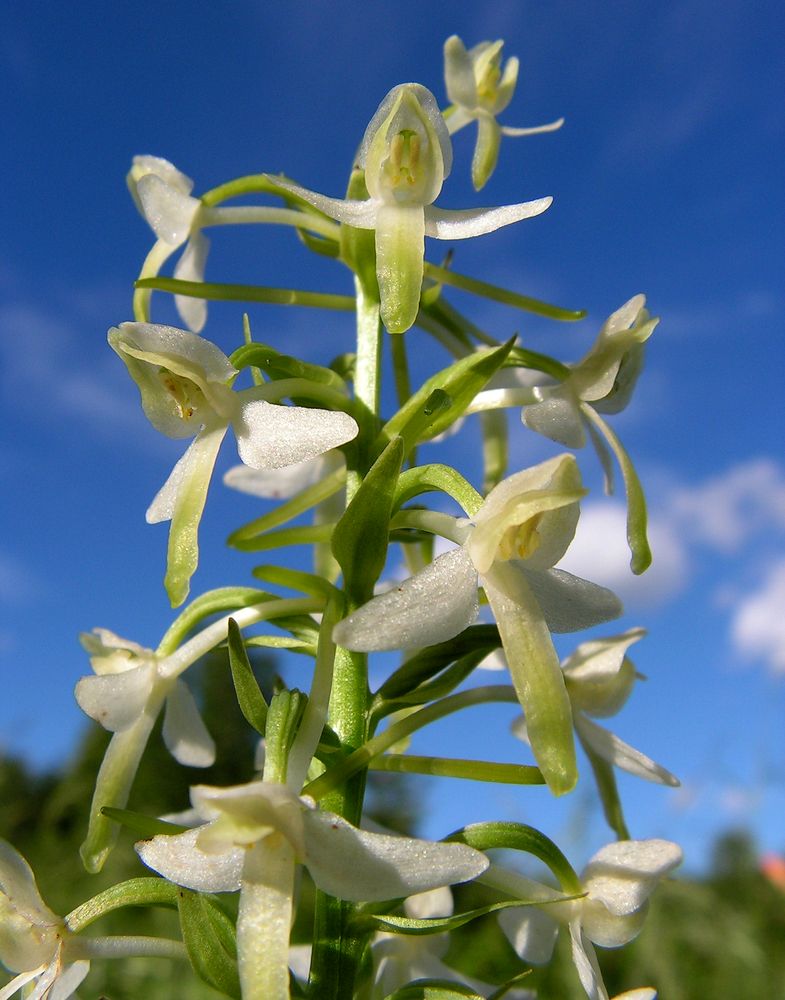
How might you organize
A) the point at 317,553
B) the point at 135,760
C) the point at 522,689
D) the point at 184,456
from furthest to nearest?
the point at 317,553 → the point at 135,760 → the point at 184,456 → the point at 522,689

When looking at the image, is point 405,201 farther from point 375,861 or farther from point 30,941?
point 30,941

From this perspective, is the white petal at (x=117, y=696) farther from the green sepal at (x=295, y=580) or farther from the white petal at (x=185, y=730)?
the green sepal at (x=295, y=580)

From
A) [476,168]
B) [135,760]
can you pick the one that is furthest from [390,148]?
[135,760]

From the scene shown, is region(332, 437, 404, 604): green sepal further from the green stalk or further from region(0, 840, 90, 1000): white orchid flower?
region(0, 840, 90, 1000): white orchid flower

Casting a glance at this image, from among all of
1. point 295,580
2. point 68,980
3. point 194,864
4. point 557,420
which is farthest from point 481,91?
point 68,980

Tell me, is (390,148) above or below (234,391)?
above

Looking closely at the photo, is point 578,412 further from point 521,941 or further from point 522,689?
point 521,941
